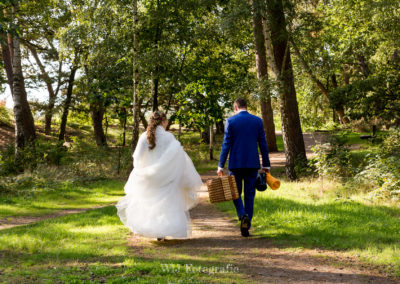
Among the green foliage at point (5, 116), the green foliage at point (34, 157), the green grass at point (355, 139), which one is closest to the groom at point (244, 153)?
the green grass at point (355, 139)

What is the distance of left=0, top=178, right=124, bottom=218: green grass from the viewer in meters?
10.5

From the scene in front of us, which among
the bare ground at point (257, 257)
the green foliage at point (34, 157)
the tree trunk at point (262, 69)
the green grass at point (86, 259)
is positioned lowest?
the bare ground at point (257, 257)

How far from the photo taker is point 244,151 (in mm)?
6207

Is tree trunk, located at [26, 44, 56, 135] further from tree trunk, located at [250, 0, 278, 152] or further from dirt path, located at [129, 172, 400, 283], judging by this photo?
dirt path, located at [129, 172, 400, 283]

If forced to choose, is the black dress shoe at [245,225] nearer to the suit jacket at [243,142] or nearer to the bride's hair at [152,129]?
the suit jacket at [243,142]

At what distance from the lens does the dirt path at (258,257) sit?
446 cm

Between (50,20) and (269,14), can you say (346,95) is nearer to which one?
(269,14)

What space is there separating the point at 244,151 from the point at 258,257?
1767 millimetres

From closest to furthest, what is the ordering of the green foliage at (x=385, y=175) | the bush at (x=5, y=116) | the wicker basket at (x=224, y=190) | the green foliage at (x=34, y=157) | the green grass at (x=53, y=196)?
the wicker basket at (x=224, y=190) < the green foliage at (x=385, y=175) < the green grass at (x=53, y=196) < the green foliage at (x=34, y=157) < the bush at (x=5, y=116)

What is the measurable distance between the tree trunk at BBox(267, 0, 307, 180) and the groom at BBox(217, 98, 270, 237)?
233 inches

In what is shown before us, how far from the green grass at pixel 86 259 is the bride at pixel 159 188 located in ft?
1.38

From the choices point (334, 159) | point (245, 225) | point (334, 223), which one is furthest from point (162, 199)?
point (334, 159)

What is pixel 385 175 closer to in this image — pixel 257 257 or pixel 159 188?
pixel 257 257

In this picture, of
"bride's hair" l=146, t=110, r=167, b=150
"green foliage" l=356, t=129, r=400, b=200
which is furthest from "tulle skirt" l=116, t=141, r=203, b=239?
"green foliage" l=356, t=129, r=400, b=200
